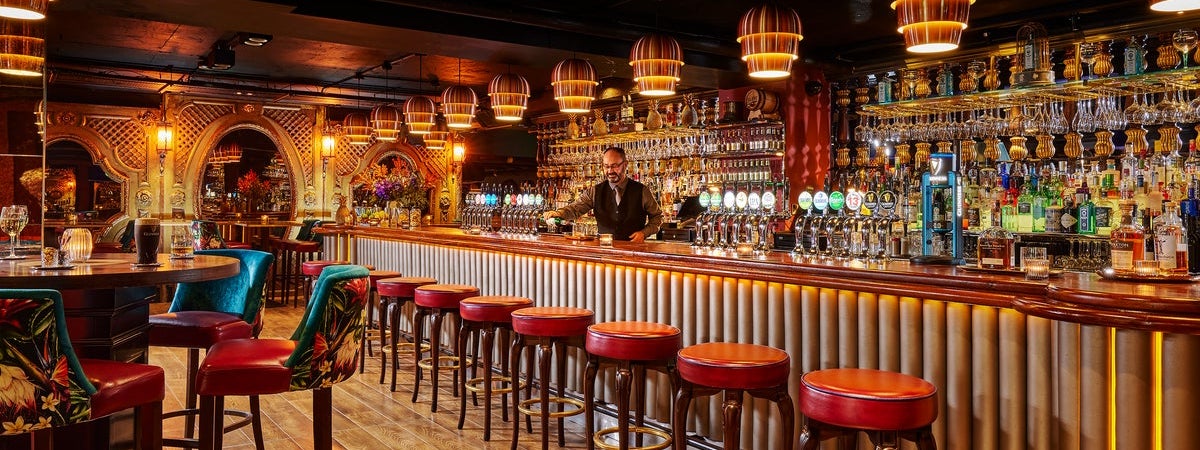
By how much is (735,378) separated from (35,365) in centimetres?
201

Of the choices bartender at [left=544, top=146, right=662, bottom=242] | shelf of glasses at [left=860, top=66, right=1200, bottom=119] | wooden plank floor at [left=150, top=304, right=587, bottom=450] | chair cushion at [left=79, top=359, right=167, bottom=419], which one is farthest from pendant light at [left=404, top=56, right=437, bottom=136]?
chair cushion at [left=79, top=359, right=167, bottom=419]

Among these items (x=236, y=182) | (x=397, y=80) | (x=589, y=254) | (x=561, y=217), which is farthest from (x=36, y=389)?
(x=236, y=182)

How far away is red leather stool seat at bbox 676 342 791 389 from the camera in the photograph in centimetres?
270

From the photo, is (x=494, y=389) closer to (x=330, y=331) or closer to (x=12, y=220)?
(x=330, y=331)

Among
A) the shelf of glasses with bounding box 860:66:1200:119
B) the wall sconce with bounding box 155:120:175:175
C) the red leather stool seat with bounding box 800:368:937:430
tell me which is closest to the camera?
the red leather stool seat with bounding box 800:368:937:430

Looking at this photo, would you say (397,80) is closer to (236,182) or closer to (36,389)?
(236,182)

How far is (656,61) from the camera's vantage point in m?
5.09

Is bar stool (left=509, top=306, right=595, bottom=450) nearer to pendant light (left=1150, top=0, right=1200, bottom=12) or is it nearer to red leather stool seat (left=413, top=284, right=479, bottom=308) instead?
red leather stool seat (left=413, top=284, right=479, bottom=308)

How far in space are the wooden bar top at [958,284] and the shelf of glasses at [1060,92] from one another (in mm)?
3196

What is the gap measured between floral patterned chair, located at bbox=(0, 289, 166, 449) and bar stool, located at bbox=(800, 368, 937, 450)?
6.69 feet

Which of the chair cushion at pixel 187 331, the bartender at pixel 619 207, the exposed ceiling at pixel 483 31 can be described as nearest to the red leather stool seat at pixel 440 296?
the chair cushion at pixel 187 331

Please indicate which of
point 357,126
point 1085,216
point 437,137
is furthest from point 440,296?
point 437,137

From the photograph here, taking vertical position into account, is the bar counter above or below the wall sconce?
below

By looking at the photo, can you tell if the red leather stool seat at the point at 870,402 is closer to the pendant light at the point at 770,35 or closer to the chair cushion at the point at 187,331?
the pendant light at the point at 770,35
